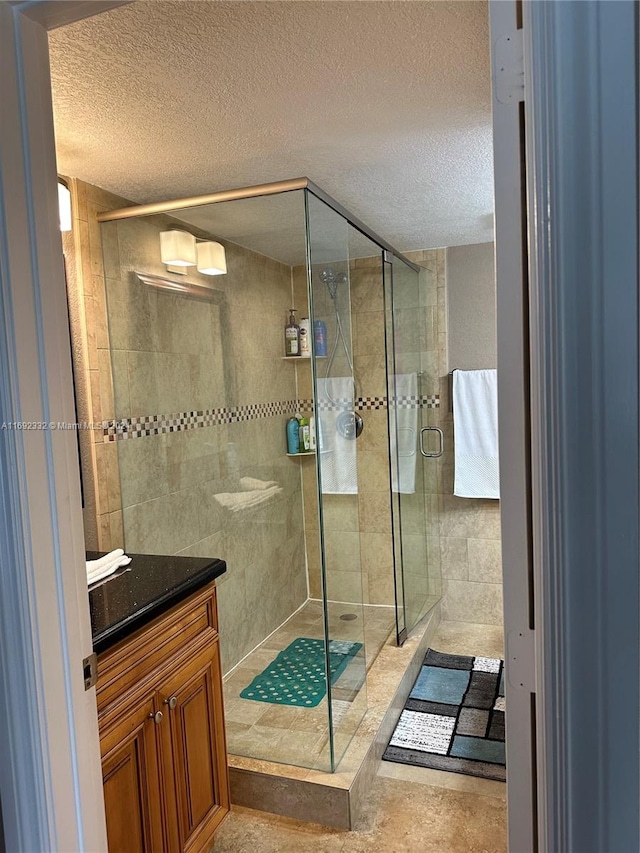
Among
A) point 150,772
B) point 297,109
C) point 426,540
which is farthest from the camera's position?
point 426,540

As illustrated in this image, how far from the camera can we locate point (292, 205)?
2219 mm

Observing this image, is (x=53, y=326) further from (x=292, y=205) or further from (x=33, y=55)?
(x=292, y=205)

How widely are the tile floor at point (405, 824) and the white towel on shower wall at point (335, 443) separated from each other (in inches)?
44.5

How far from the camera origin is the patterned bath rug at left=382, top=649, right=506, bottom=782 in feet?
7.93

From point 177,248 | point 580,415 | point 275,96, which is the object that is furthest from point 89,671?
point 177,248

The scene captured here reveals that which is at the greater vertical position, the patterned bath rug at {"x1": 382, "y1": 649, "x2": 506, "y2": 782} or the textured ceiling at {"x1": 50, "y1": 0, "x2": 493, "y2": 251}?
the textured ceiling at {"x1": 50, "y1": 0, "x2": 493, "y2": 251}

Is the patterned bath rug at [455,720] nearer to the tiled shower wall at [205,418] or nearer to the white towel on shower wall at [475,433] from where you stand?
the tiled shower wall at [205,418]

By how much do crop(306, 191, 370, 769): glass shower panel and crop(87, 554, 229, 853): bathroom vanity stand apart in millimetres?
606

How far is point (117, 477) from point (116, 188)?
3.68ft

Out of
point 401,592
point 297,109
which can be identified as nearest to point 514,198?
point 297,109

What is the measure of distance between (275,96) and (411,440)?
7.30ft

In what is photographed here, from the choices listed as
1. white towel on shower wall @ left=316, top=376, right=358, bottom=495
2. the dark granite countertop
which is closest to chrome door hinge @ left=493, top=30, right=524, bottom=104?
the dark granite countertop

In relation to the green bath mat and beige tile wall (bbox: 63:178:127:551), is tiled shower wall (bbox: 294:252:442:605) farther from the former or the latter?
beige tile wall (bbox: 63:178:127:551)

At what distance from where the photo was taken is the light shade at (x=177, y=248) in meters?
2.49
